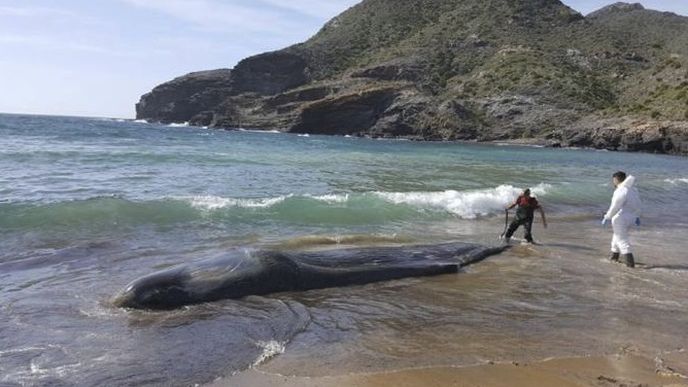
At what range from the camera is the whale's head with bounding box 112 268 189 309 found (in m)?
7.71

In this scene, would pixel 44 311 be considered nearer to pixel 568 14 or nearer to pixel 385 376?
pixel 385 376

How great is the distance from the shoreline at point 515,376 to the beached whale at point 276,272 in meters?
2.42

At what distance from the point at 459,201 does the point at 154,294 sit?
12.3 meters

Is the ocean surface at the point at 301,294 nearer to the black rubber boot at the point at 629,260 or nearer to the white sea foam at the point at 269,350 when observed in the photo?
the white sea foam at the point at 269,350

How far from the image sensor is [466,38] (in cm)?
10312

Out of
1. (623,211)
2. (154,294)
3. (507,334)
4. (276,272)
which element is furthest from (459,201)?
(154,294)

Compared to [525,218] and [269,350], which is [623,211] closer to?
[525,218]

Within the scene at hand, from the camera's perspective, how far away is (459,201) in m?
18.7

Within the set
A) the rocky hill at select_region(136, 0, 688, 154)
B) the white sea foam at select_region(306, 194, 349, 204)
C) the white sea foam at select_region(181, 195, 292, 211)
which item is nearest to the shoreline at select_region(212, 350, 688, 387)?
the white sea foam at select_region(181, 195, 292, 211)

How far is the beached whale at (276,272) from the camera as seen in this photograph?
25.8ft

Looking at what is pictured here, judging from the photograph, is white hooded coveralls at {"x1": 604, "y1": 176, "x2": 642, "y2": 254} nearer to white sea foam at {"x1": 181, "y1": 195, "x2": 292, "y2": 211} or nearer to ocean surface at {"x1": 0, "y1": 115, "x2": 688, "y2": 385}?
ocean surface at {"x1": 0, "y1": 115, "x2": 688, "y2": 385}

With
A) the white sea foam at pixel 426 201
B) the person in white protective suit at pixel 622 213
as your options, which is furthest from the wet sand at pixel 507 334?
the white sea foam at pixel 426 201

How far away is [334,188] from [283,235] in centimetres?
828

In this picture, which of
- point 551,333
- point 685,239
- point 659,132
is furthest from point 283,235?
point 659,132
